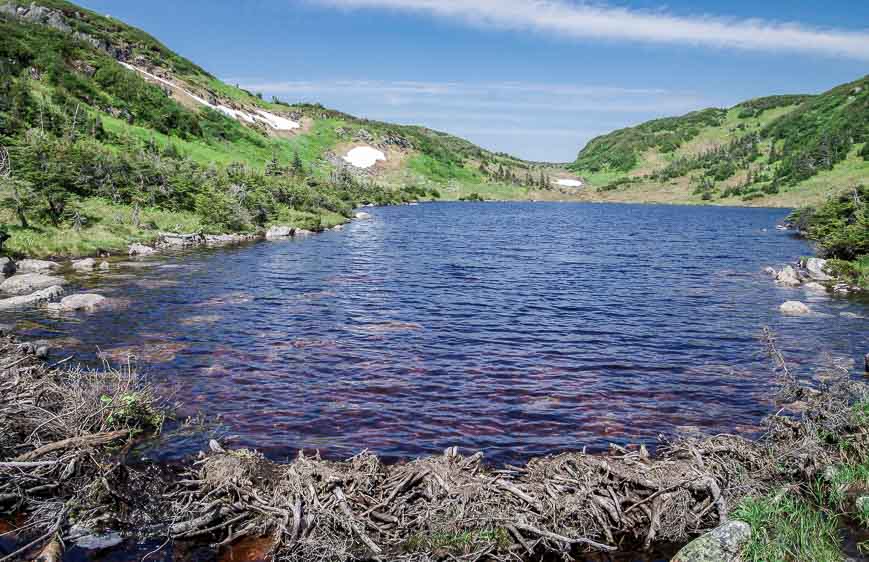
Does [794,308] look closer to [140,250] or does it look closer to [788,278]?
[788,278]

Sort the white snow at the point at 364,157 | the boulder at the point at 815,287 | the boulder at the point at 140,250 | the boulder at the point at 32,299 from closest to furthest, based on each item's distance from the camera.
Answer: the boulder at the point at 32,299
the boulder at the point at 815,287
the boulder at the point at 140,250
the white snow at the point at 364,157

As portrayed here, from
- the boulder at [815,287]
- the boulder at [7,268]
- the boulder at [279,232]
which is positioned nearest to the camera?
the boulder at [7,268]

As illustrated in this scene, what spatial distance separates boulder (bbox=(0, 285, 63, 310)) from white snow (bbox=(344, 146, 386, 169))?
5217 inches

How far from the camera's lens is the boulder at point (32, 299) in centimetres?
2488

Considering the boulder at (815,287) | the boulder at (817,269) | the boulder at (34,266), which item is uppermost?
the boulder at (817,269)

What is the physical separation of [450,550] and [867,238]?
126 ft

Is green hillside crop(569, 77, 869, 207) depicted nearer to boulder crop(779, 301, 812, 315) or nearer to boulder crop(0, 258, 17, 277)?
boulder crop(779, 301, 812, 315)

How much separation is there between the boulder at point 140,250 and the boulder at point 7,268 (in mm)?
9802

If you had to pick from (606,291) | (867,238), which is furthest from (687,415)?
(867,238)

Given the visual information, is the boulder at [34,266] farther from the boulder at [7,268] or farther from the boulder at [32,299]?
the boulder at [32,299]

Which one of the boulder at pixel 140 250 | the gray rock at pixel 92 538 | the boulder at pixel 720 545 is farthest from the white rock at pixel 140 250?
the boulder at pixel 720 545

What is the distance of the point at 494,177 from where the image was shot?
197000 millimetres

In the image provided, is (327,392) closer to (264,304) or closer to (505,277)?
(264,304)

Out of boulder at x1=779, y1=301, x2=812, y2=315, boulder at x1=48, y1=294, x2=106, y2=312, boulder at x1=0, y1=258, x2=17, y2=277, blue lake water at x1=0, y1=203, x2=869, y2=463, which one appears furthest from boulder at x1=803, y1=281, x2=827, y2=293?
boulder at x1=0, y1=258, x2=17, y2=277
